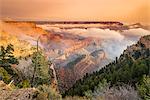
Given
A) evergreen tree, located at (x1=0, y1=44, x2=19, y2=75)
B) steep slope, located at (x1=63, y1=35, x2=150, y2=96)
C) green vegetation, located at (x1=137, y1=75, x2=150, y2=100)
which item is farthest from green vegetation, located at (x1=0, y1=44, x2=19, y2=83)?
green vegetation, located at (x1=137, y1=75, x2=150, y2=100)

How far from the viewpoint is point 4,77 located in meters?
7.61

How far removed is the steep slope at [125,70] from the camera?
759 centimetres

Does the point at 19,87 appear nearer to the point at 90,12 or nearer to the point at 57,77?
the point at 57,77

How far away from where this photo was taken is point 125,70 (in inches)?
312

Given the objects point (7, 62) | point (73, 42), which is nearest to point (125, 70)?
point (73, 42)

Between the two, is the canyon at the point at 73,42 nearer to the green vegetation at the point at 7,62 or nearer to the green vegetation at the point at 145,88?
the green vegetation at the point at 7,62

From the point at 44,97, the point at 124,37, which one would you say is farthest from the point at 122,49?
the point at 44,97

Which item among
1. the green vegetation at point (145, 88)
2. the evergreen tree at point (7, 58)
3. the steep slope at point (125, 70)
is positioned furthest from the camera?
the steep slope at point (125, 70)

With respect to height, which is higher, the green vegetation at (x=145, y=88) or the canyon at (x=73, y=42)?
the canyon at (x=73, y=42)

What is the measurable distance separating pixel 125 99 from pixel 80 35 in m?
1.07

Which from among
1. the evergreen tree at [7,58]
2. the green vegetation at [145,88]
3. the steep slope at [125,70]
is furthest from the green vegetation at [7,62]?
the green vegetation at [145,88]

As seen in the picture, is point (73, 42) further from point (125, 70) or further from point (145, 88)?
point (145, 88)

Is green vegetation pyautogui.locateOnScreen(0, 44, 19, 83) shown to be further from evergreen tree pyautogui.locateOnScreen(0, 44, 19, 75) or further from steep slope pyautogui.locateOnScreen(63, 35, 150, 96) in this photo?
steep slope pyautogui.locateOnScreen(63, 35, 150, 96)

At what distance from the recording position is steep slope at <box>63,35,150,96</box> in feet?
24.9
